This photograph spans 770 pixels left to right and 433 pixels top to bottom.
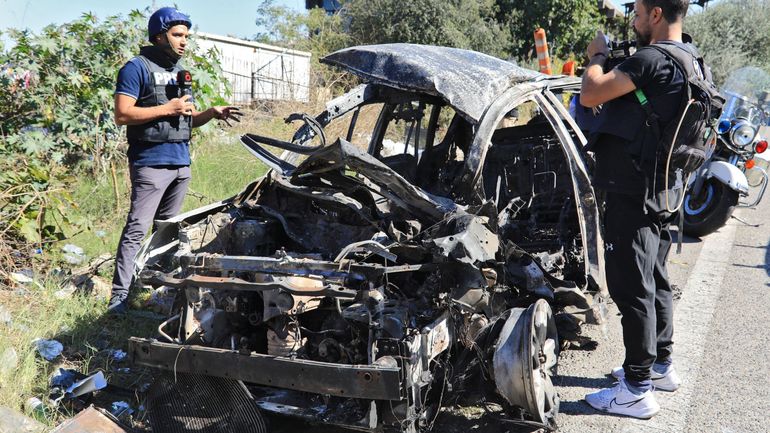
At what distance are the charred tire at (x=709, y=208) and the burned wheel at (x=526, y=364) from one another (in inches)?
190

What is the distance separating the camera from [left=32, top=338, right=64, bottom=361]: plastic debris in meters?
3.98

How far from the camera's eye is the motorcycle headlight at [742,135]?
7.36m

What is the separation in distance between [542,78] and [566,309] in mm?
1677

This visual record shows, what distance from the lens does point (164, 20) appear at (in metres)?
4.56

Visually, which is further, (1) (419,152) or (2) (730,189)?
(2) (730,189)

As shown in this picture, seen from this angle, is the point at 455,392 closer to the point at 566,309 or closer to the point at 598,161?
the point at 566,309

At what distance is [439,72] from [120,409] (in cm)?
273

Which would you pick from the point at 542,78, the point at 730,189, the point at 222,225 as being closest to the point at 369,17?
the point at 730,189

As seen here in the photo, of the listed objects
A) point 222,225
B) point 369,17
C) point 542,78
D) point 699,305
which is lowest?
point 699,305

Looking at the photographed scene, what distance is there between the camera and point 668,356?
12.4 feet

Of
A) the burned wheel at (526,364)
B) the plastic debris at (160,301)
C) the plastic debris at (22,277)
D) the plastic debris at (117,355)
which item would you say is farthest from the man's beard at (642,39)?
the plastic debris at (22,277)

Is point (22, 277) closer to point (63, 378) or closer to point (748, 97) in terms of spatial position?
point (63, 378)

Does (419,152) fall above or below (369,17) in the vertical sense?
below

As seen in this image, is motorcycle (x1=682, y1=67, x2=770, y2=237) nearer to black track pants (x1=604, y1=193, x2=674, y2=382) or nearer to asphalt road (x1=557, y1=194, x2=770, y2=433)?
asphalt road (x1=557, y1=194, x2=770, y2=433)
